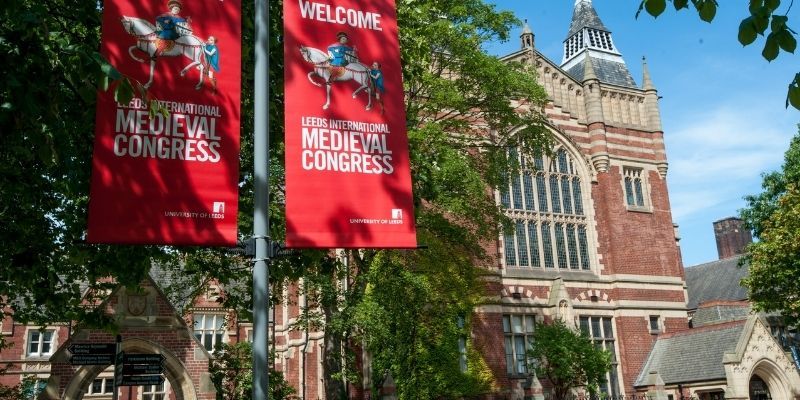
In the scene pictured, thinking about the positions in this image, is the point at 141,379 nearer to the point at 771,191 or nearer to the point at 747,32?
the point at 747,32

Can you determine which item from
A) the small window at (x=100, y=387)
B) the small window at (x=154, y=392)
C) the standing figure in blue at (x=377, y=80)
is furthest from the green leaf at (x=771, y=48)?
the small window at (x=100, y=387)

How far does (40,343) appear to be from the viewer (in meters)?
39.2

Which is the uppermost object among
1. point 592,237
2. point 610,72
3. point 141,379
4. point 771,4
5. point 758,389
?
point 610,72

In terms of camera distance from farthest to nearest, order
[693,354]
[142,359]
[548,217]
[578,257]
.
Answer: [578,257]
[548,217]
[693,354]
[142,359]

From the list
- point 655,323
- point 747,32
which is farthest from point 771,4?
point 655,323

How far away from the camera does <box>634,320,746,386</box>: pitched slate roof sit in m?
30.1

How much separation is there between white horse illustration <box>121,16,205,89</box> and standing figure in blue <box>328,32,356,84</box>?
1.28 metres

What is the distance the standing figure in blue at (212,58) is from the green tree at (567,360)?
879 inches

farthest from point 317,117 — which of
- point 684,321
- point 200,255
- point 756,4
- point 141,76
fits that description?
point 684,321

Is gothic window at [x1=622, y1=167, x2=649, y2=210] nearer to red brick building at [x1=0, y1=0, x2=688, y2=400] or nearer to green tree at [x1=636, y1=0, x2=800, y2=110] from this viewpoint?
red brick building at [x1=0, y1=0, x2=688, y2=400]

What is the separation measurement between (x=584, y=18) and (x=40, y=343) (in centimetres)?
3534

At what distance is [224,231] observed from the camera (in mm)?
6941

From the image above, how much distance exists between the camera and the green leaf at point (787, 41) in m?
5.40

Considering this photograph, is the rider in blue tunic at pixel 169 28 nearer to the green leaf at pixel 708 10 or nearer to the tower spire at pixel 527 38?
the green leaf at pixel 708 10
